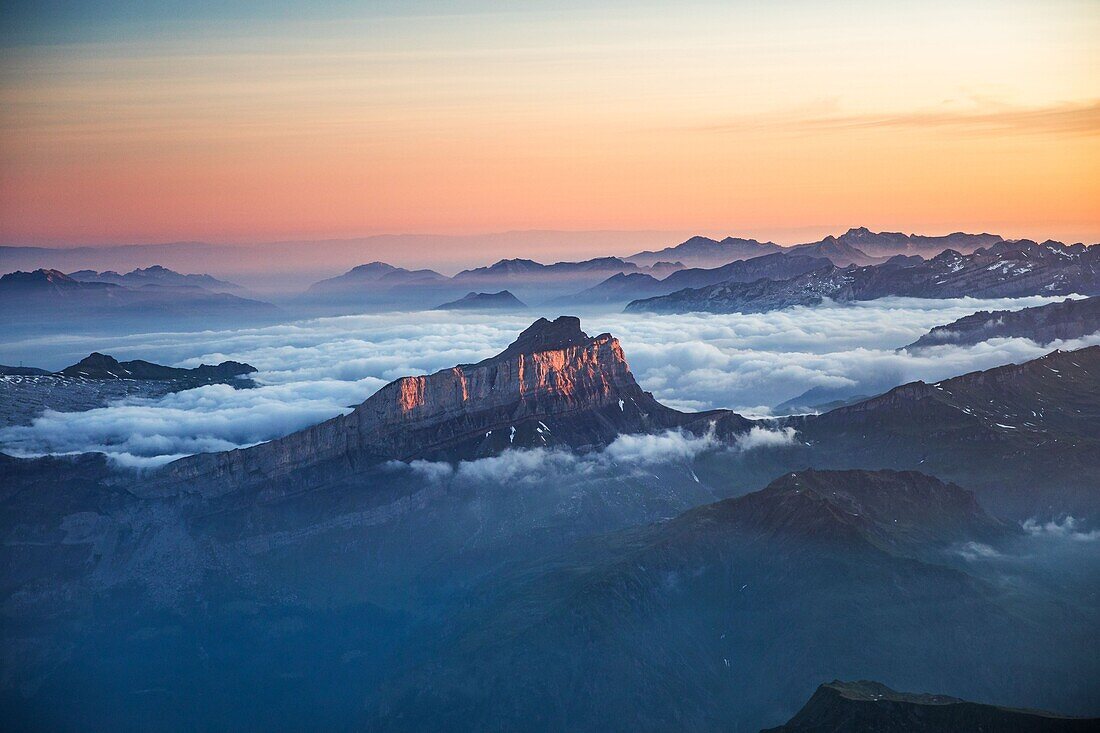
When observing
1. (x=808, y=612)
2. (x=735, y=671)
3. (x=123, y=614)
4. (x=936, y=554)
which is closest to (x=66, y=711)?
(x=123, y=614)

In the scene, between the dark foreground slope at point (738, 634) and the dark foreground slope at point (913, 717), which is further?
the dark foreground slope at point (738, 634)

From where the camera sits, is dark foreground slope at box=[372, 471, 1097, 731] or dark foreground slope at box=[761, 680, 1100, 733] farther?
dark foreground slope at box=[372, 471, 1097, 731]

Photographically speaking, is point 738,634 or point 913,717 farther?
point 738,634

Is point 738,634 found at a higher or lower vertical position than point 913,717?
lower

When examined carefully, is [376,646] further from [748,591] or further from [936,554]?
[936,554]

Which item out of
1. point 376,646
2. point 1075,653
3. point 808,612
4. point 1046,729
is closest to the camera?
point 1046,729

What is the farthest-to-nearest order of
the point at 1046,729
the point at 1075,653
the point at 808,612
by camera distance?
1. the point at 808,612
2. the point at 1075,653
3. the point at 1046,729

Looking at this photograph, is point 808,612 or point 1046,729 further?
point 808,612

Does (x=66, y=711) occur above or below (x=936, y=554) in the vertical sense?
below
